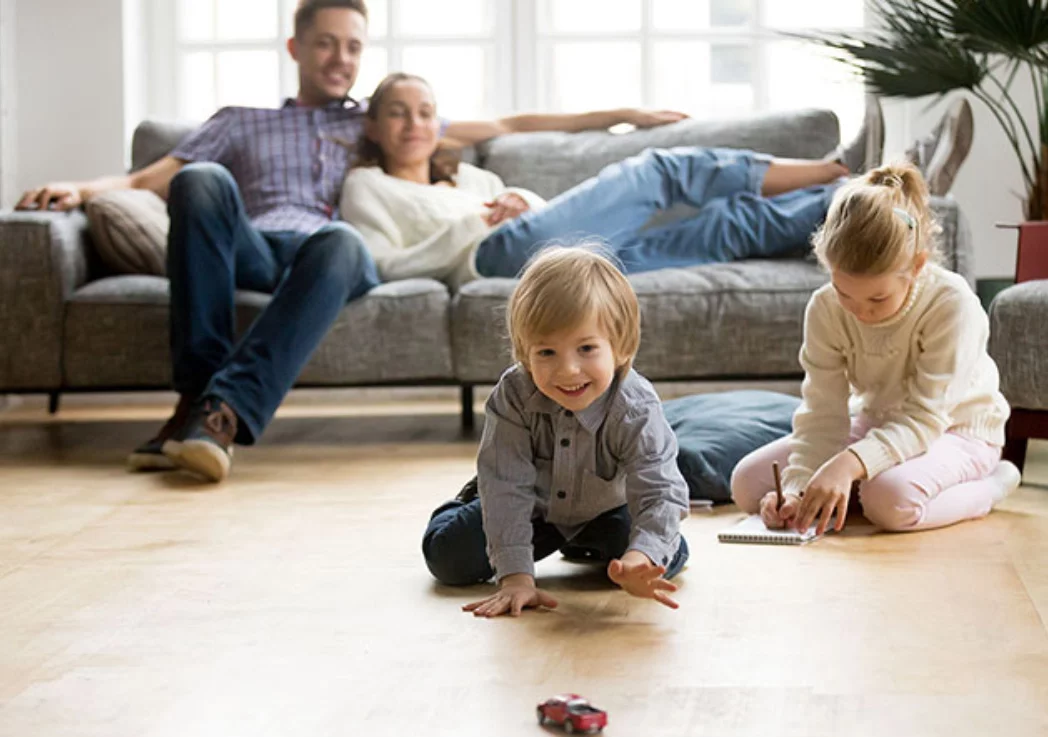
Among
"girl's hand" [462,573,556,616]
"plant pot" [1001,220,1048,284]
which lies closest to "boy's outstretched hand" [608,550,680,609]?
"girl's hand" [462,573,556,616]

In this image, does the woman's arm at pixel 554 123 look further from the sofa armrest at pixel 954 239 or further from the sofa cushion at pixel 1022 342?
the sofa cushion at pixel 1022 342

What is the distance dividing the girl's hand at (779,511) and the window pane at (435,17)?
253 cm

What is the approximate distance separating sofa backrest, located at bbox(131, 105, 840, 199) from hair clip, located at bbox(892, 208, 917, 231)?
156 centimetres

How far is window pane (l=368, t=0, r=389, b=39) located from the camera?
4473mm

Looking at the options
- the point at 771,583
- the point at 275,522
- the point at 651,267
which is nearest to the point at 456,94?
the point at 651,267

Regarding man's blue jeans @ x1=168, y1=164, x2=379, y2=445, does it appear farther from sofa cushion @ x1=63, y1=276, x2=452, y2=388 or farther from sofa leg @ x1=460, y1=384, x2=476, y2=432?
sofa leg @ x1=460, y1=384, x2=476, y2=432

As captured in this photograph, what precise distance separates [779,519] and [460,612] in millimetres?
643

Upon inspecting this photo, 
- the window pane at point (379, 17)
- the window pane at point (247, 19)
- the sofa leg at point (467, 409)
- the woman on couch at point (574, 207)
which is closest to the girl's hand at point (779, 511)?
the woman on couch at point (574, 207)

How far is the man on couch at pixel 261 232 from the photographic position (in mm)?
2916

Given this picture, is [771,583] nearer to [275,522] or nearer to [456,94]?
[275,522]

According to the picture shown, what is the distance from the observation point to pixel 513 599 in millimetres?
1811

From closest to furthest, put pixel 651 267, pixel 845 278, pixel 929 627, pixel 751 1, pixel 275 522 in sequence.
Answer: pixel 929 627 < pixel 845 278 < pixel 275 522 < pixel 651 267 < pixel 751 1

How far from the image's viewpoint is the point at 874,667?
157cm

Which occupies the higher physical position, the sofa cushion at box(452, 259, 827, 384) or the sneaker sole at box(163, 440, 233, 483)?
the sofa cushion at box(452, 259, 827, 384)
